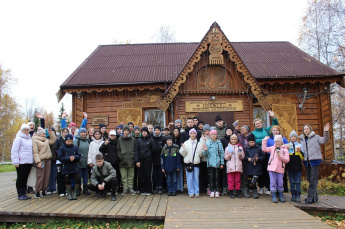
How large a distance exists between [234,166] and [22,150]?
5.45 m

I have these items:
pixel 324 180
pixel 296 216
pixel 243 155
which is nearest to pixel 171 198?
pixel 243 155

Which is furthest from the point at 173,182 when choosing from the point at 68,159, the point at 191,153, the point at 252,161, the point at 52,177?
the point at 52,177

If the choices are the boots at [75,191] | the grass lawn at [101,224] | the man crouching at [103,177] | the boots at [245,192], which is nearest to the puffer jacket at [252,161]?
the boots at [245,192]

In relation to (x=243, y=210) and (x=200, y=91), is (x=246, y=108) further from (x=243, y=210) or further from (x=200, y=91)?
(x=243, y=210)

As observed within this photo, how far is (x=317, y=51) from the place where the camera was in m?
22.0

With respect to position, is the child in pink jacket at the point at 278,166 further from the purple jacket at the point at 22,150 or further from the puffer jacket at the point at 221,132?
the purple jacket at the point at 22,150

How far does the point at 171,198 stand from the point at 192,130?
1841 millimetres

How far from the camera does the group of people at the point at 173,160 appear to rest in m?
6.36

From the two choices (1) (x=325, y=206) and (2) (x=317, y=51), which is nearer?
(1) (x=325, y=206)

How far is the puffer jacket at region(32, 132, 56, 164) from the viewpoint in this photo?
6777 mm

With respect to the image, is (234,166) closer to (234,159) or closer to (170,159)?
(234,159)

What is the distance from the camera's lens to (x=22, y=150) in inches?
260

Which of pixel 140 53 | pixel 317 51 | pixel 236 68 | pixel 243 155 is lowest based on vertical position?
pixel 243 155

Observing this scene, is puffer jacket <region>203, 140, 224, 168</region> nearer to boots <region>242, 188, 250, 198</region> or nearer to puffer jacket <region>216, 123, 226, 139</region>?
puffer jacket <region>216, 123, 226, 139</region>
